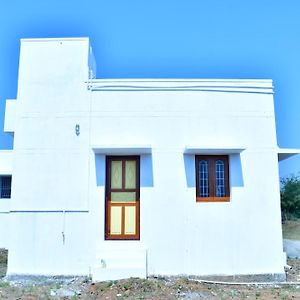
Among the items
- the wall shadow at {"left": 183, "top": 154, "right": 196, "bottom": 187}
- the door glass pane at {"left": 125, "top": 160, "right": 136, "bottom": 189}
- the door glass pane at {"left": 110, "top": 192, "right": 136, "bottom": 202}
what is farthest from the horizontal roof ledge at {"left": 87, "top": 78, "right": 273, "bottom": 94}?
the door glass pane at {"left": 110, "top": 192, "right": 136, "bottom": 202}

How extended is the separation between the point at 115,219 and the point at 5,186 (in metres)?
8.23

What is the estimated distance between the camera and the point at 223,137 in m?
9.41

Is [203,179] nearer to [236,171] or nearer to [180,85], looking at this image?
[236,171]

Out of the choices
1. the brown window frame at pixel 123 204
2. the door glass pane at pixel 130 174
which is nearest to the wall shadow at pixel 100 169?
the brown window frame at pixel 123 204

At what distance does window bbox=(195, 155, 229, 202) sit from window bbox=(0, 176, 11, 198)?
925 centimetres

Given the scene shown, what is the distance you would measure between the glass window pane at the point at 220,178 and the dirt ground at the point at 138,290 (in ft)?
6.84

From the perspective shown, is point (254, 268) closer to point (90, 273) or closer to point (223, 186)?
point (223, 186)

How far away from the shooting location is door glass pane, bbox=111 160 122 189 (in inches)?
370

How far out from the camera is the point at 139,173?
9367mm

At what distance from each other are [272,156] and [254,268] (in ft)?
8.62

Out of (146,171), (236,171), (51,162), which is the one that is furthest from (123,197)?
(236,171)

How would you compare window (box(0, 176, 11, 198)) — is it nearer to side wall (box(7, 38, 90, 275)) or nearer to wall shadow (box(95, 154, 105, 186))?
side wall (box(7, 38, 90, 275))

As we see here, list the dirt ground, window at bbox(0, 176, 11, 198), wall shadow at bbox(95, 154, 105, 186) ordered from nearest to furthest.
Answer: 1. the dirt ground
2. wall shadow at bbox(95, 154, 105, 186)
3. window at bbox(0, 176, 11, 198)

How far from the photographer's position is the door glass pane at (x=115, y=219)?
9.23 m
